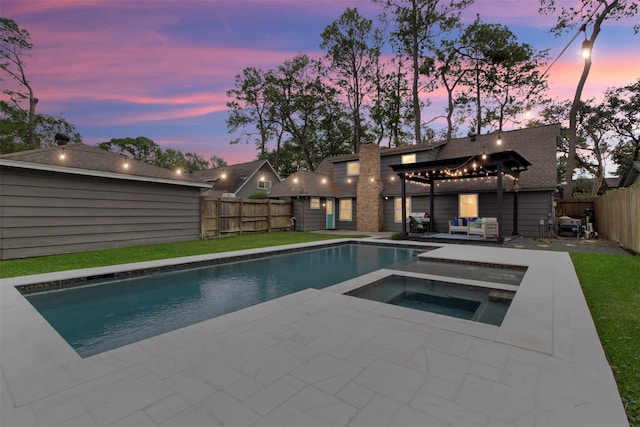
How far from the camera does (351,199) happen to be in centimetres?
1717

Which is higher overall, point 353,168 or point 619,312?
point 353,168

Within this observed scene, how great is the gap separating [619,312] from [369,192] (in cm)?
1244

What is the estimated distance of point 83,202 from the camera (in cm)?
879

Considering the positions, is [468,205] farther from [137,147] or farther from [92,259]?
[137,147]

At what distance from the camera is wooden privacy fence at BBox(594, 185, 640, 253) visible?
25.1 feet

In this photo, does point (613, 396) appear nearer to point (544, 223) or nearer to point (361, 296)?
point (361, 296)

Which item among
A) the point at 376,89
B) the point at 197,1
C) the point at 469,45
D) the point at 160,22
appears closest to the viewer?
the point at 197,1

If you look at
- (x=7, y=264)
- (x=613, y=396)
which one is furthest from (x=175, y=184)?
(x=613, y=396)

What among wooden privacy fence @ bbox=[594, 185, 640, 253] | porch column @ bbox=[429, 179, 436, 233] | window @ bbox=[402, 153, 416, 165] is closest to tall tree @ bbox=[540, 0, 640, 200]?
wooden privacy fence @ bbox=[594, 185, 640, 253]

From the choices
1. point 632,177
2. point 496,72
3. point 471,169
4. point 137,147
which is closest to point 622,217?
point 471,169

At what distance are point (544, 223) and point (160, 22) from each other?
639 inches

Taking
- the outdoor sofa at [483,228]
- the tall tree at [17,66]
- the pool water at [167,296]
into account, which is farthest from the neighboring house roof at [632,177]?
the tall tree at [17,66]

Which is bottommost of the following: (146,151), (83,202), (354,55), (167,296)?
(167,296)

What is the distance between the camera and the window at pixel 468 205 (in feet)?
43.3
